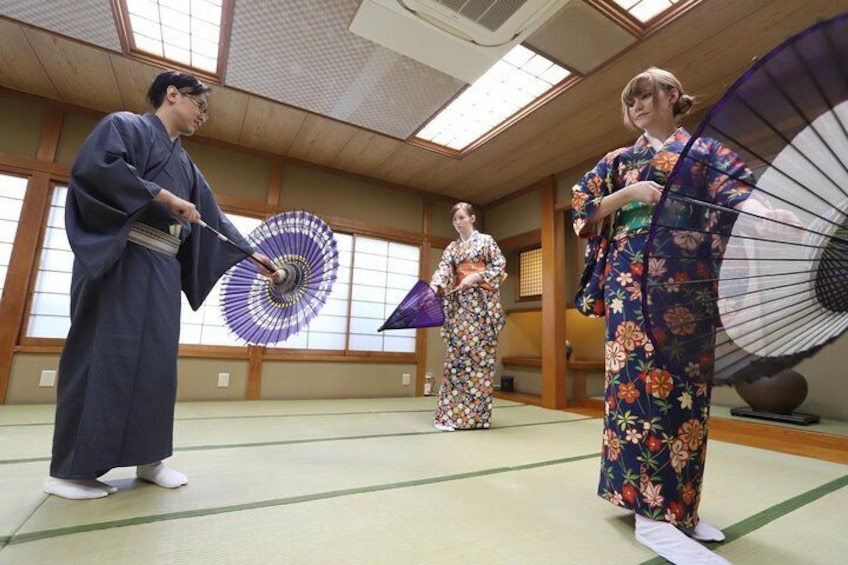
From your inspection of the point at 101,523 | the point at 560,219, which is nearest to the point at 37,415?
the point at 101,523

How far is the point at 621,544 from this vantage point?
114 cm

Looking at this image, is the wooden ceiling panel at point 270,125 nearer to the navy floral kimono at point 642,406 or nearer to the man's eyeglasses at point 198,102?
the man's eyeglasses at point 198,102

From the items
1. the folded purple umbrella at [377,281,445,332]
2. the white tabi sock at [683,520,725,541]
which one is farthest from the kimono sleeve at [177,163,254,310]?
the white tabi sock at [683,520,725,541]

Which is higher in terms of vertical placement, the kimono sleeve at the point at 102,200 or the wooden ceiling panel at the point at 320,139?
the wooden ceiling panel at the point at 320,139

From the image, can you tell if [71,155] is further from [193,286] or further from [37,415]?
[193,286]

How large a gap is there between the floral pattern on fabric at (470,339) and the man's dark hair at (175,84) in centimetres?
190

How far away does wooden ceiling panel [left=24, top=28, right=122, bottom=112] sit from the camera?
277cm

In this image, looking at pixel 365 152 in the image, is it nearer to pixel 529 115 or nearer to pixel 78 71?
pixel 529 115

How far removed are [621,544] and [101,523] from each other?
1.51 m

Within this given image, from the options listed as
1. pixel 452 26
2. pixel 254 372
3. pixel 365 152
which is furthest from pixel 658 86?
pixel 254 372

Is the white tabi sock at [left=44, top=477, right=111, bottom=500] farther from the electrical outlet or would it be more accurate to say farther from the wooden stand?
the wooden stand

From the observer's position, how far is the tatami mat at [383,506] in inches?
41.5

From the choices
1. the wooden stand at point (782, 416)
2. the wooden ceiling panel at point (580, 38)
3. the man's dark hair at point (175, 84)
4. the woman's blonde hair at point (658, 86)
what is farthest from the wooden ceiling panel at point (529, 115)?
the wooden stand at point (782, 416)

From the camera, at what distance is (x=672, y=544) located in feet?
3.39
